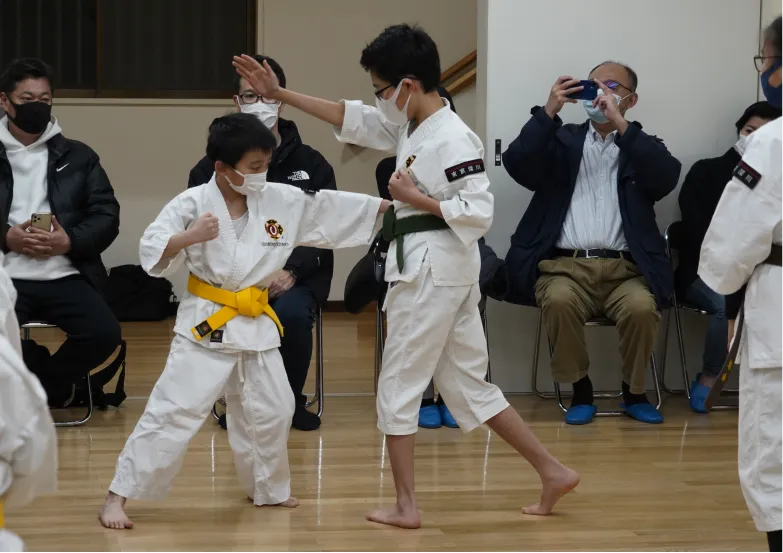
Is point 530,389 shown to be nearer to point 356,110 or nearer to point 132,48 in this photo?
point 356,110

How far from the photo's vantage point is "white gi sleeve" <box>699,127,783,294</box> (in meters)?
2.49

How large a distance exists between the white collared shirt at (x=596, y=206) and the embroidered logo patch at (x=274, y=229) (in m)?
1.86

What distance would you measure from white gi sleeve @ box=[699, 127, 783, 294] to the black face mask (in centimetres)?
290

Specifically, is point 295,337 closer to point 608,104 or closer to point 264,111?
point 264,111

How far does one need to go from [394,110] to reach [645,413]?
2.10 m

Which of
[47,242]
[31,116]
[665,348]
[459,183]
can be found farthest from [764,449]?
[31,116]

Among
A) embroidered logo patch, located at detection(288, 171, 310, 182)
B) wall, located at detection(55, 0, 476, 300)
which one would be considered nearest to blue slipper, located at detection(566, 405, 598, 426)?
embroidered logo patch, located at detection(288, 171, 310, 182)

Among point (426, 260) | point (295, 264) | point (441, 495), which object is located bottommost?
point (441, 495)

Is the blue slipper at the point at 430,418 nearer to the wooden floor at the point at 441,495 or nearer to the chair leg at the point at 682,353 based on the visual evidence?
the wooden floor at the point at 441,495

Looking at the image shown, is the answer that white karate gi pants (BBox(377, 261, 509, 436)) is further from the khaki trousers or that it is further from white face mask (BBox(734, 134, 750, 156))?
white face mask (BBox(734, 134, 750, 156))

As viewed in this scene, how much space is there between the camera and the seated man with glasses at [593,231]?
14.7ft

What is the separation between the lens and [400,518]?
3.00 m

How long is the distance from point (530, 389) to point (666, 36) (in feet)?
5.96

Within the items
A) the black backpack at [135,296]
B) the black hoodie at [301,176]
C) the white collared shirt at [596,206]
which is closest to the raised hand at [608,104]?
the white collared shirt at [596,206]
